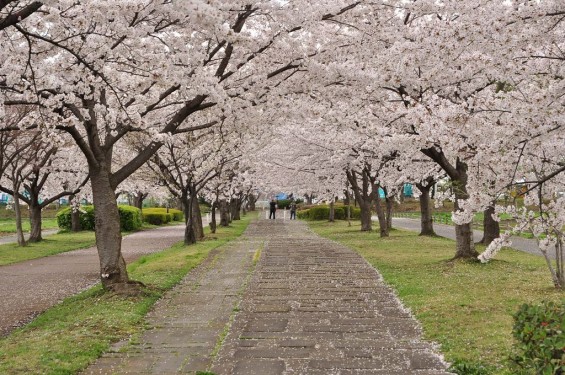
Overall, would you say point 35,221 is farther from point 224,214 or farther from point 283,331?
point 283,331

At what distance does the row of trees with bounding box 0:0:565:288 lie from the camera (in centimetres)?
663

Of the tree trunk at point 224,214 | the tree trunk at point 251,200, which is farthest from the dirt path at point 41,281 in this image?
the tree trunk at point 251,200

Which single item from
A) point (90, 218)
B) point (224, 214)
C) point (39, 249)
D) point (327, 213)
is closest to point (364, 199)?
point (224, 214)

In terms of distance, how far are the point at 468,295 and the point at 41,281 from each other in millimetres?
9933

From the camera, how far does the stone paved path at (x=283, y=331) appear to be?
6191mm

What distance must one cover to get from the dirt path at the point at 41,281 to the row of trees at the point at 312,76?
167cm

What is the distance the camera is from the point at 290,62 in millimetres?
11281

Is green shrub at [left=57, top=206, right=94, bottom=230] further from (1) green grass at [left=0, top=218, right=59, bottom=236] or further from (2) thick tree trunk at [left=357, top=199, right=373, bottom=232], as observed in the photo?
(2) thick tree trunk at [left=357, top=199, right=373, bottom=232]

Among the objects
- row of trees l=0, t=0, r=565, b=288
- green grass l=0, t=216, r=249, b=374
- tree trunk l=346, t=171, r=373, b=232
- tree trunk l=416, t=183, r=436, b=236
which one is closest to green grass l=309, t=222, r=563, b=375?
row of trees l=0, t=0, r=565, b=288

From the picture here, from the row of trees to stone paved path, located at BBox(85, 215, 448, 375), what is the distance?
5.52ft

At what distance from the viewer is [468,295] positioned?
1023cm

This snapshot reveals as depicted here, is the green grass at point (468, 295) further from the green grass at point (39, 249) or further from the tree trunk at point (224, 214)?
the tree trunk at point (224, 214)

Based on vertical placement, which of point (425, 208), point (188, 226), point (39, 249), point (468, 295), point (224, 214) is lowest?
point (468, 295)

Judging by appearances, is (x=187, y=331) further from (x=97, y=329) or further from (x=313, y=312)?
(x=313, y=312)
